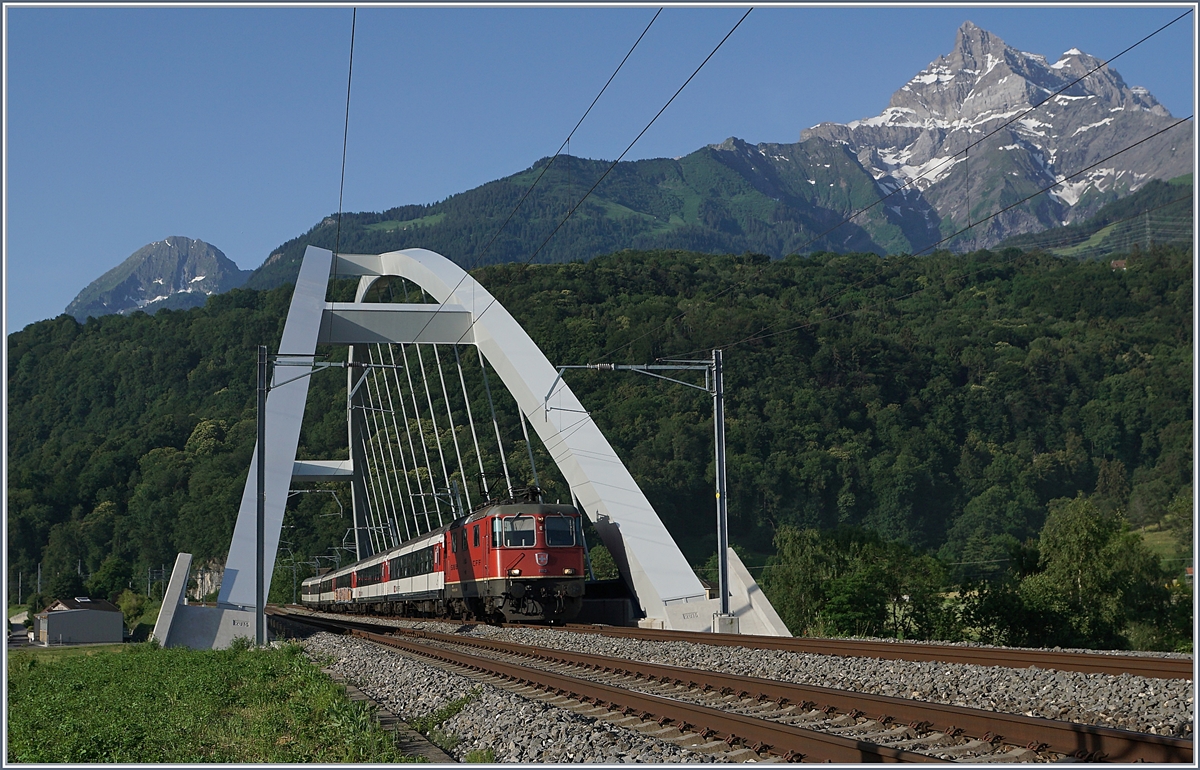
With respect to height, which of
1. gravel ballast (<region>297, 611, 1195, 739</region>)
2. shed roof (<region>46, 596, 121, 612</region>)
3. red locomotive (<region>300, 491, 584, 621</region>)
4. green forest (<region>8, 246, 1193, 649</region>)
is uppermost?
green forest (<region>8, 246, 1193, 649</region>)

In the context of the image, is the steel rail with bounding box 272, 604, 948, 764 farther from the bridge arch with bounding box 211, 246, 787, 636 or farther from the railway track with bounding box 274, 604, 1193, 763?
the bridge arch with bounding box 211, 246, 787, 636

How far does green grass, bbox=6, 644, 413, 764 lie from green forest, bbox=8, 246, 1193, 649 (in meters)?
56.5

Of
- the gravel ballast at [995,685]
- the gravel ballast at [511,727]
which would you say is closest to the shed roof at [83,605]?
the gravel ballast at [511,727]

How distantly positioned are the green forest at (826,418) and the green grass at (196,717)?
56537 mm

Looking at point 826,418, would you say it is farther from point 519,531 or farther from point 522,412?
point 519,531

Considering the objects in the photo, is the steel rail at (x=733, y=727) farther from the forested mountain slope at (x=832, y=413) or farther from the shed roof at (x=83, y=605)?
the forested mountain slope at (x=832, y=413)

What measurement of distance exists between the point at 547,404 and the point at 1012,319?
67.3 metres

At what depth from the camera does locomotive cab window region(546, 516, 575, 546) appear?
2384 centimetres

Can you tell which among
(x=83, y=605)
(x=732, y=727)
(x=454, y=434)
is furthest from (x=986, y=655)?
(x=83, y=605)

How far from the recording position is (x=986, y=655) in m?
12.2

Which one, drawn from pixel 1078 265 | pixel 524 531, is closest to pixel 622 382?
pixel 1078 265

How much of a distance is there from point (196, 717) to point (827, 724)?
5804mm

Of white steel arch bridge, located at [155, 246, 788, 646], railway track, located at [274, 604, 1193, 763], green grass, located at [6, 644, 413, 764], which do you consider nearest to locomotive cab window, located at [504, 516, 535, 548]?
white steel arch bridge, located at [155, 246, 788, 646]

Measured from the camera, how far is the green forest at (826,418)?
80.4 metres
